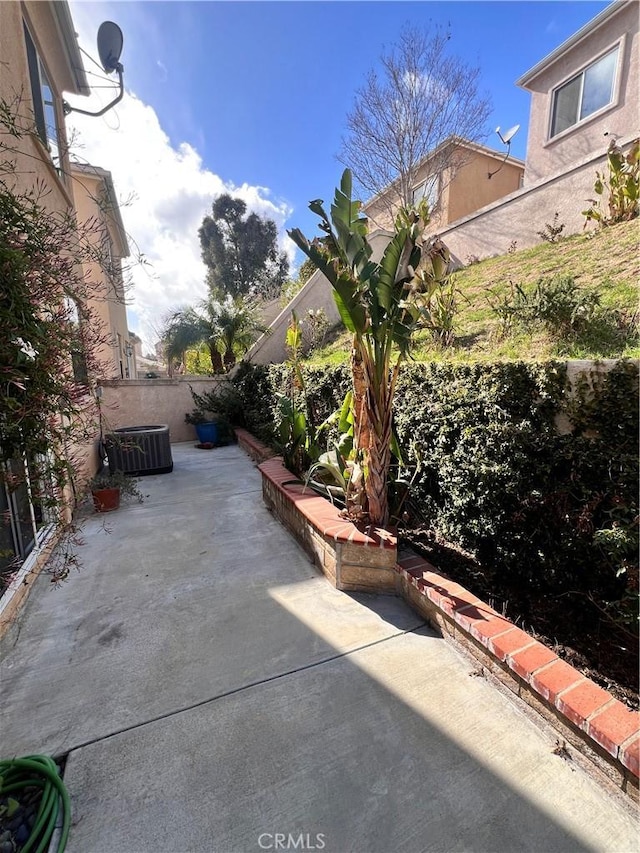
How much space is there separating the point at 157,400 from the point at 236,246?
21.7 meters

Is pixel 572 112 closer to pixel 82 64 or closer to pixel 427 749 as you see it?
pixel 82 64

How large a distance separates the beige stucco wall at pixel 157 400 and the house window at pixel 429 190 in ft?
33.8

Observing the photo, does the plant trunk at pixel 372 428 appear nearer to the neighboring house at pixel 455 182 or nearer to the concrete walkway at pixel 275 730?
the concrete walkway at pixel 275 730

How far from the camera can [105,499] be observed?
546 cm

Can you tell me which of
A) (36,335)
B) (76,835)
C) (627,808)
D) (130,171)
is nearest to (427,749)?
(627,808)

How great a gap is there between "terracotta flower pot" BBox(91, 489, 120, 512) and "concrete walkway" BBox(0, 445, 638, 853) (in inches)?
82.4

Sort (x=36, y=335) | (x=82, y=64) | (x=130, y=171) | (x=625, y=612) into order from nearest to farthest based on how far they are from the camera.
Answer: (x=36, y=335) < (x=625, y=612) < (x=130, y=171) < (x=82, y=64)

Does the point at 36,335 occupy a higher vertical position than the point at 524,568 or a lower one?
higher

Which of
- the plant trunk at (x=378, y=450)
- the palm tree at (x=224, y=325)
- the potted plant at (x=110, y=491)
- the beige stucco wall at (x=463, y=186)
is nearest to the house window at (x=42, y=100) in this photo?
the potted plant at (x=110, y=491)

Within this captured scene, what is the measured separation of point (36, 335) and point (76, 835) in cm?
216

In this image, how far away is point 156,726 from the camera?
2070 mm

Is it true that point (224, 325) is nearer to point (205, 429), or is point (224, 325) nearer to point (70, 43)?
point (205, 429)

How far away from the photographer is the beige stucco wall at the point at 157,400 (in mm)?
10062

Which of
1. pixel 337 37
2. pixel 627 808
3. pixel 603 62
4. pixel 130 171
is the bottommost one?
pixel 627 808
